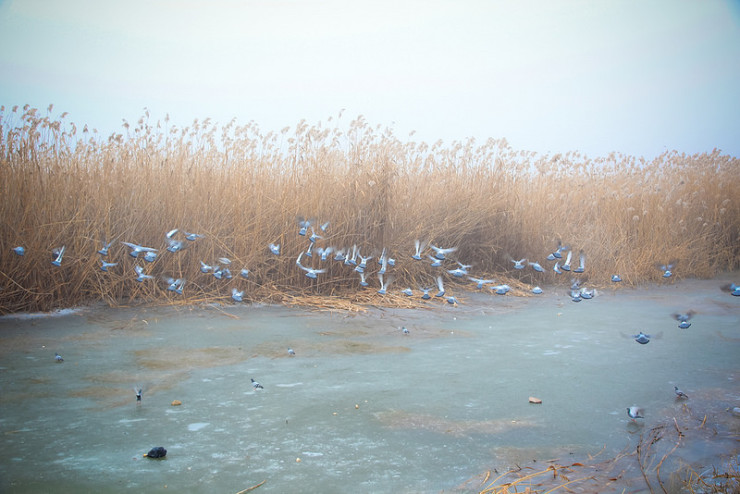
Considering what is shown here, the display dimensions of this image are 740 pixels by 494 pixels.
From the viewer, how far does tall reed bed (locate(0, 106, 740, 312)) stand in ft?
13.8

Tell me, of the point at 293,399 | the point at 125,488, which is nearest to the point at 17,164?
the point at 293,399

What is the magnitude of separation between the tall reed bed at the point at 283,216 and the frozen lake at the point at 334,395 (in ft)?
1.47

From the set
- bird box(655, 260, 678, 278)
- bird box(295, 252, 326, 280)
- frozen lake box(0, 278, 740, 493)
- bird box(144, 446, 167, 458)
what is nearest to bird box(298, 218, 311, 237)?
bird box(295, 252, 326, 280)

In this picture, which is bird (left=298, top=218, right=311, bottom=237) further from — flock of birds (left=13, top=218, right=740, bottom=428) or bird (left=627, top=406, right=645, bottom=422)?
bird (left=627, top=406, right=645, bottom=422)

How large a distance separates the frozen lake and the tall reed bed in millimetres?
447

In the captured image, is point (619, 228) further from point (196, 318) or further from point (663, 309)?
point (196, 318)

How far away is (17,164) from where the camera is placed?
4203 millimetres

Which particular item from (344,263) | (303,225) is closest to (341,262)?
(344,263)

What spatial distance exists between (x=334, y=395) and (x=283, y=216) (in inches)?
101

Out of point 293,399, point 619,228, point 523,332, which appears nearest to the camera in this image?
point 293,399

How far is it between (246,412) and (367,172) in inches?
120

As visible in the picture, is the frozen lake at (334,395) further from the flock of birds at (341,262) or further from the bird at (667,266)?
the bird at (667,266)

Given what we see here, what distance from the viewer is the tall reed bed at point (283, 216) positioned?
13.8 ft

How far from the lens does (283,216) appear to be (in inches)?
190
